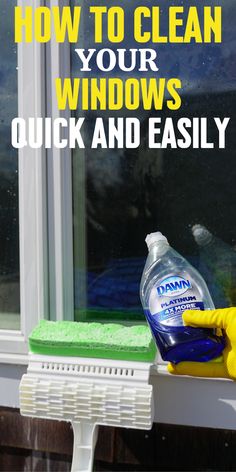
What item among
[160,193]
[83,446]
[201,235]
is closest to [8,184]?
[160,193]

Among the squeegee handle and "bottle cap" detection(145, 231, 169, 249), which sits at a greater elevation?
"bottle cap" detection(145, 231, 169, 249)

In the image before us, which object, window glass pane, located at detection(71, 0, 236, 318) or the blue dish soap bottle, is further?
window glass pane, located at detection(71, 0, 236, 318)

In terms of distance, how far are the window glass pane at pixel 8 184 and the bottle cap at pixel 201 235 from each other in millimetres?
407

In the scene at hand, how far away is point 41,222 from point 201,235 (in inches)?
13.9

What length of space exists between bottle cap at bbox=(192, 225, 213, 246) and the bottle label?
0.49 ft

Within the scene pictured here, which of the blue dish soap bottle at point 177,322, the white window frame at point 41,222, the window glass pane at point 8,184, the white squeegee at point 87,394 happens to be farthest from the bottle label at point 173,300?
the window glass pane at point 8,184

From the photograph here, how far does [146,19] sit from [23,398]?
839mm

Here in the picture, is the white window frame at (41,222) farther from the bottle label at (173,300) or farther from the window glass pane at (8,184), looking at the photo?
the bottle label at (173,300)

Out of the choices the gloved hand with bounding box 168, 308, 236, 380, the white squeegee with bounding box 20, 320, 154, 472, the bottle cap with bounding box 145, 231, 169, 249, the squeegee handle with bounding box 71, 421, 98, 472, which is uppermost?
the bottle cap with bounding box 145, 231, 169, 249

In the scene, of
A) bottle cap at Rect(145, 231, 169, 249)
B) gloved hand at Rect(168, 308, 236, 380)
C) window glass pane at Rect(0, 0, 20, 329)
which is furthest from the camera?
window glass pane at Rect(0, 0, 20, 329)

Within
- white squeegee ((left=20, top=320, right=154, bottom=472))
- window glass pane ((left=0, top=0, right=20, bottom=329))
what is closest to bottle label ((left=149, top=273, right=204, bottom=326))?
white squeegee ((left=20, top=320, right=154, bottom=472))

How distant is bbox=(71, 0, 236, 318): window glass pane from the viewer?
1.37 metres

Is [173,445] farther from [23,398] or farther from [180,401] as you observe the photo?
[23,398]

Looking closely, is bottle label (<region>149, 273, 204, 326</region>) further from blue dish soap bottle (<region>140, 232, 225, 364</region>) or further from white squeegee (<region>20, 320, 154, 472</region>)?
white squeegee (<region>20, 320, 154, 472</region>)
